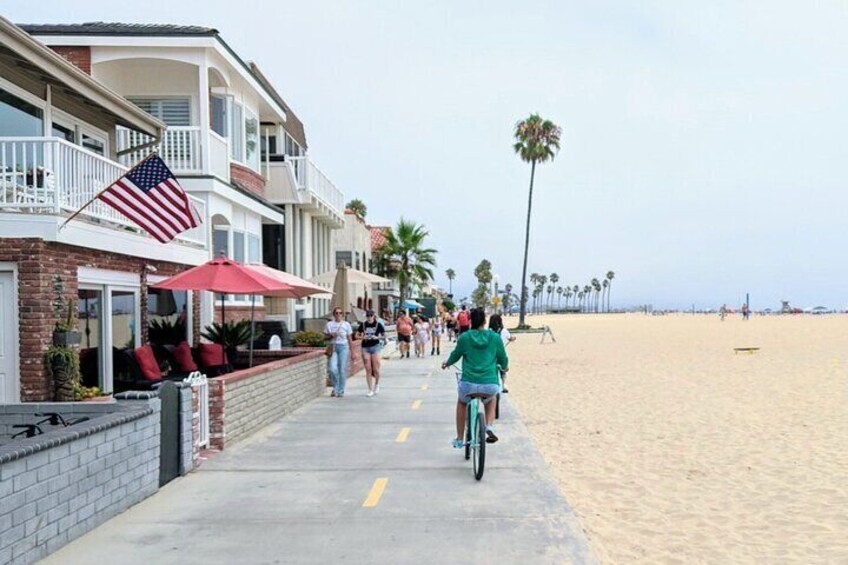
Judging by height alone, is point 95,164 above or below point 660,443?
above

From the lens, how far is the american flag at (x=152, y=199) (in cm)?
1024

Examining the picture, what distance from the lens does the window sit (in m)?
18.2

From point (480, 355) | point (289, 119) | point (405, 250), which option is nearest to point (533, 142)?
point (405, 250)

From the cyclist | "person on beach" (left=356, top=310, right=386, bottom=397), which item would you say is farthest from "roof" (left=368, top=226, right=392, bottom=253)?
the cyclist

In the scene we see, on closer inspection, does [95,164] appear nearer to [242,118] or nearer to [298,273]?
[242,118]

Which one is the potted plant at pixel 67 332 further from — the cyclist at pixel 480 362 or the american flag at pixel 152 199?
the cyclist at pixel 480 362

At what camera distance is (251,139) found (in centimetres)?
2130

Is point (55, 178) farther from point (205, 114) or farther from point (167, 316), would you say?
point (205, 114)

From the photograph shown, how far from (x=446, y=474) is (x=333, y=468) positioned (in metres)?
1.26

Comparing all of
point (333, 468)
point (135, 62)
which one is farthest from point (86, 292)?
A: point (135, 62)

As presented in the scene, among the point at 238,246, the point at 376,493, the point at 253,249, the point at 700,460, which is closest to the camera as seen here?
the point at 376,493

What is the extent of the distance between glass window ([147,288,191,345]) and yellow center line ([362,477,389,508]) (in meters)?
7.96

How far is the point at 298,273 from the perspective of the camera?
2619 centimetres

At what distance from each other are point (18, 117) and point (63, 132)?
5.13ft
